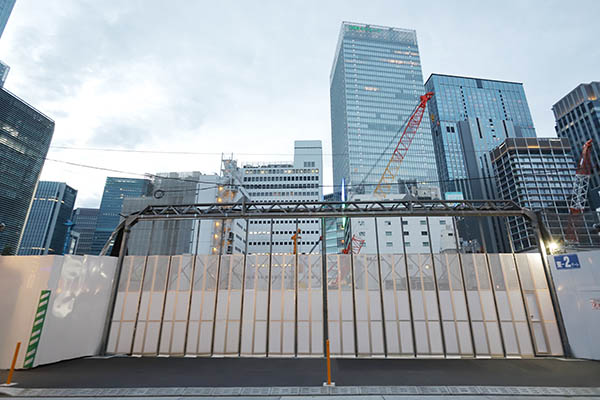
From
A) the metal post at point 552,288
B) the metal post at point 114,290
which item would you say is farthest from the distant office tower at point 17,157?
the metal post at point 552,288

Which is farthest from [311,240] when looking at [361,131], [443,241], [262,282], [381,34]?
[381,34]

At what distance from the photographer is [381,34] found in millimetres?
160625

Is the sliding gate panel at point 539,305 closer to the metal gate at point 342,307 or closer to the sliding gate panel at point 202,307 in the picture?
the metal gate at point 342,307

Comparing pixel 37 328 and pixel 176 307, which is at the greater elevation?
pixel 176 307

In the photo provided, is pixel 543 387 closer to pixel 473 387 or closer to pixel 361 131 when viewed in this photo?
pixel 473 387

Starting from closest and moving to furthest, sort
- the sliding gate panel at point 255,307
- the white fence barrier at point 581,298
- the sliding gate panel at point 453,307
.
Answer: the white fence barrier at point 581,298
the sliding gate panel at point 453,307
the sliding gate panel at point 255,307

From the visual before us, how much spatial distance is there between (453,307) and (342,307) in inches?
196

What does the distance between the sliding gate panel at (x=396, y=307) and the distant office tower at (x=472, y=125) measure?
487 ft

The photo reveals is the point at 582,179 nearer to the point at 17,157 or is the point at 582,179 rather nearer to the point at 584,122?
the point at 584,122

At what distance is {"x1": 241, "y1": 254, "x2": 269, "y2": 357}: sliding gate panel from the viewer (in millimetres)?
11688

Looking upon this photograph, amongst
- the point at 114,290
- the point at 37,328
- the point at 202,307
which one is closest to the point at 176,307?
the point at 202,307

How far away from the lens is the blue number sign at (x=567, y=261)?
36.4 ft

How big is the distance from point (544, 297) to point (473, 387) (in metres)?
7.62

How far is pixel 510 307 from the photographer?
11797 millimetres
